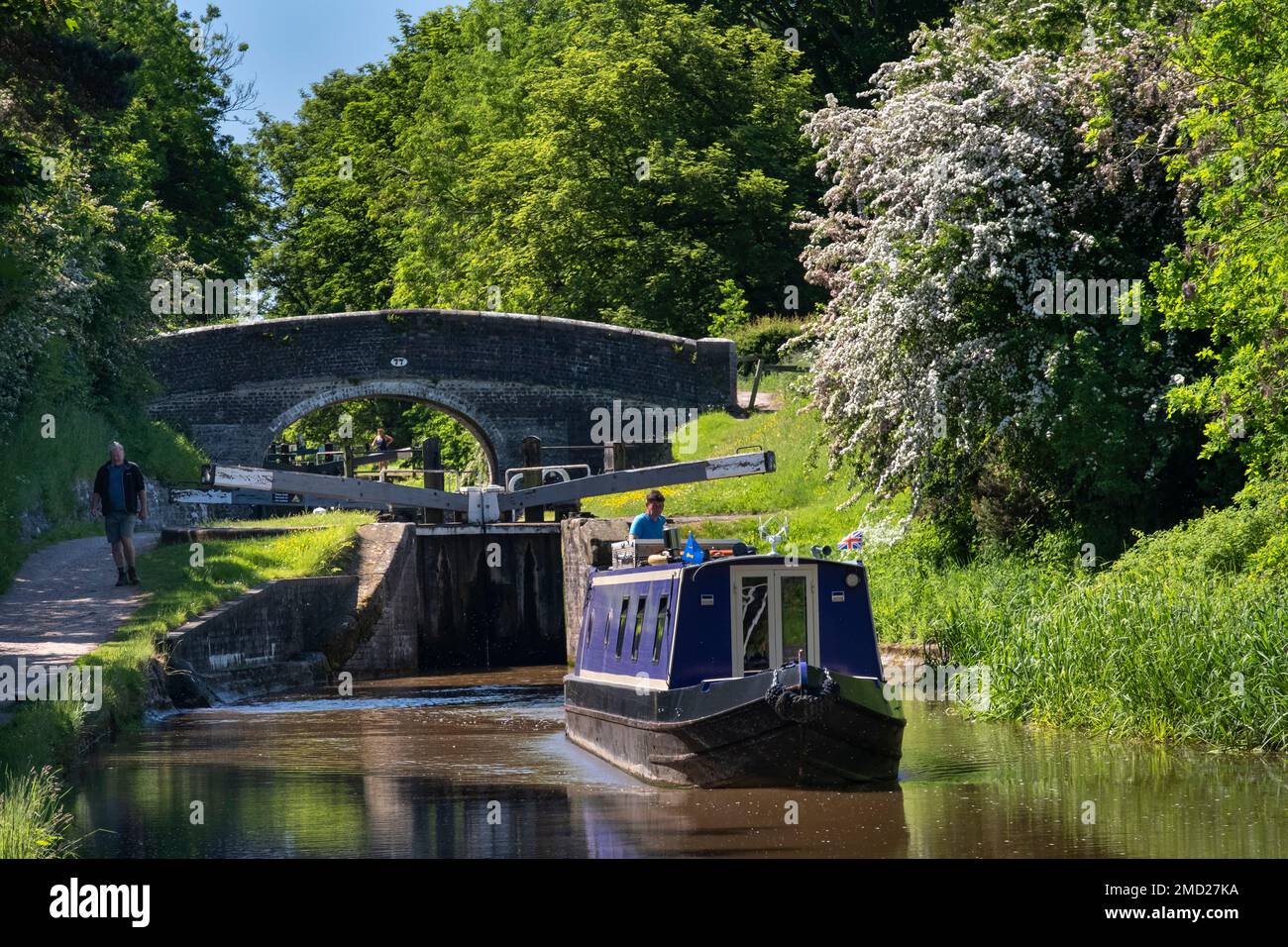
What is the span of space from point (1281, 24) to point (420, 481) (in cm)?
2493

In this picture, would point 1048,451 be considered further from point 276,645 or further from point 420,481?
point 420,481

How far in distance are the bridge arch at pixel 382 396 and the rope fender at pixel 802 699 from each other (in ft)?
71.5

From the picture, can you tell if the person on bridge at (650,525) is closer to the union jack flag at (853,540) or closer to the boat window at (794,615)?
the boat window at (794,615)

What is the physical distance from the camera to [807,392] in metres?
21.9

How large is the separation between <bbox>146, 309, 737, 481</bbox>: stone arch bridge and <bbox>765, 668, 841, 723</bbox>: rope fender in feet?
70.4

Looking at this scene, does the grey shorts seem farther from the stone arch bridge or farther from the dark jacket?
the stone arch bridge

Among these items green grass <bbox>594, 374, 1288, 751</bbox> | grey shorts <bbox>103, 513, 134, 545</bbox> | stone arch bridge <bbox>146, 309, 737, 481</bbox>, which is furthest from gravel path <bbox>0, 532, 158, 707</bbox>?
stone arch bridge <bbox>146, 309, 737, 481</bbox>

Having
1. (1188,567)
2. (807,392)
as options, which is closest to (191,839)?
(1188,567)

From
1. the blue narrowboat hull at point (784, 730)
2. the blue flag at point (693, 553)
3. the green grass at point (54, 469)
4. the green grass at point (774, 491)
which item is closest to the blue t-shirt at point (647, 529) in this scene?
the blue flag at point (693, 553)

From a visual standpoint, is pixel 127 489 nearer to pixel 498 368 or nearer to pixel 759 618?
pixel 759 618

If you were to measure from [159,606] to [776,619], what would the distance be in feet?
25.7

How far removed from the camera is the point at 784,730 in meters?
12.2

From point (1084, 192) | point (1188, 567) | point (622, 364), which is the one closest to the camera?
point (1188, 567)

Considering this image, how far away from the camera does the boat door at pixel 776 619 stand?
12.9 meters
